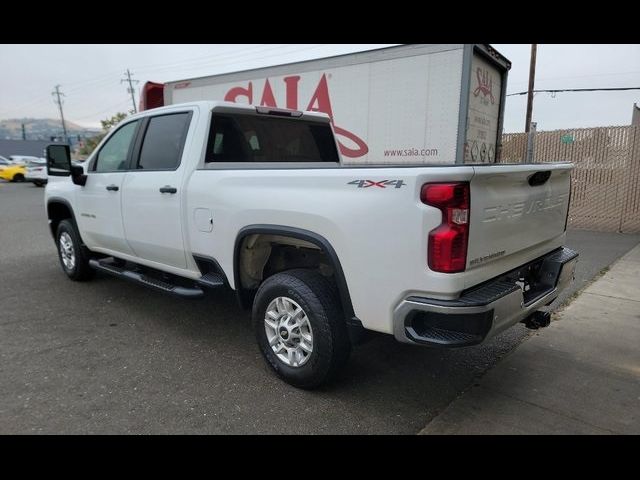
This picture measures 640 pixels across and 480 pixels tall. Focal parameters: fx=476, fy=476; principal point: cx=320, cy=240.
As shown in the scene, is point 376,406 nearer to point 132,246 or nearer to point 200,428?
Result: point 200,428

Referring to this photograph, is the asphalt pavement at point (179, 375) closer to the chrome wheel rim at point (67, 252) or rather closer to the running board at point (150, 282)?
the running board at point (150, 282)

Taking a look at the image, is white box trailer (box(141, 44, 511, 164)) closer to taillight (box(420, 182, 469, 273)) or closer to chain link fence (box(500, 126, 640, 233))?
chain link fence (box(500, 126, 640, 233))

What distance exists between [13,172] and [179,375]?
90.9ft

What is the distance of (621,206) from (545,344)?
23.0 ft

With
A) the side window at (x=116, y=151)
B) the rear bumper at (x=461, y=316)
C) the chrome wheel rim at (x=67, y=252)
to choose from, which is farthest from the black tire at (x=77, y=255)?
the rear bumper at (x=461, y=316)

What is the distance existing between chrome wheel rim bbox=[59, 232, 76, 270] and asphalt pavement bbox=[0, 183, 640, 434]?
21.9 inches

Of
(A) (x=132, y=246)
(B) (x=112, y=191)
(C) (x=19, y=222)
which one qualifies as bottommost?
(C) (x=19, y=222)

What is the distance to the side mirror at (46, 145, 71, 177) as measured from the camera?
5.07 m

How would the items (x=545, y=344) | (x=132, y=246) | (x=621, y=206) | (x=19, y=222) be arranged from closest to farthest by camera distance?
(x=545, y=344), (x=132, y=246), (x=621, y=206), (x=19, y=222)

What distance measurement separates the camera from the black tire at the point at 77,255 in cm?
554

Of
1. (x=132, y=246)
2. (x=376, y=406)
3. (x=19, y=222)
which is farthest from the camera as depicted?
(x=19, y=222)
